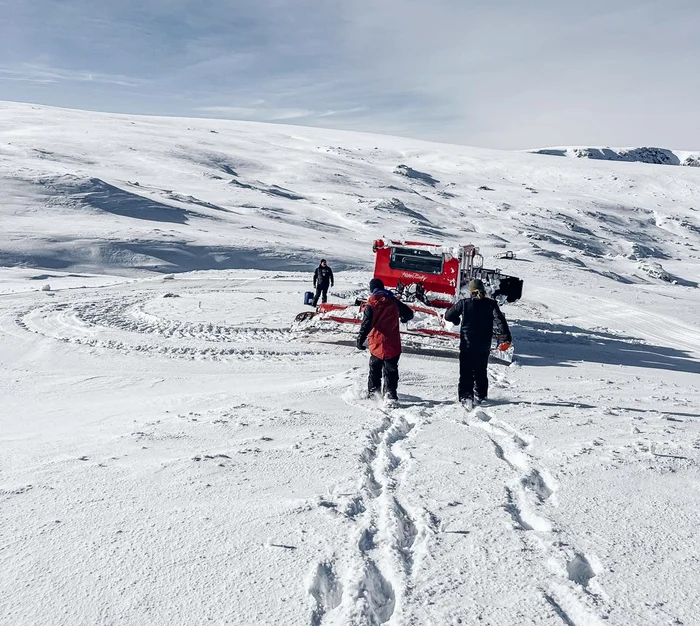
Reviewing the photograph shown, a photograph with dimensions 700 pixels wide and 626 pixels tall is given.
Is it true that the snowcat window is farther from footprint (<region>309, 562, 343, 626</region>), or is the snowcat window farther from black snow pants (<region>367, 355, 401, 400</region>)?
footprint (<region>309, 562, 343, 626</region>)

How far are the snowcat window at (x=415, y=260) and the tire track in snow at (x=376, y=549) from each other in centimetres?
869

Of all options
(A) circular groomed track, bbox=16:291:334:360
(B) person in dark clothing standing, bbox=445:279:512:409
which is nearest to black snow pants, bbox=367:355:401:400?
(B) person in dark clothing standing, bbox=445:279:512:409

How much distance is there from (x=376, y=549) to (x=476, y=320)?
4547 millimetres

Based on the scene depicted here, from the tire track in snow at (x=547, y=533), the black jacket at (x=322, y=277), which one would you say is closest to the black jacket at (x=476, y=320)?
the tire track in snow at (x=547, y=533)

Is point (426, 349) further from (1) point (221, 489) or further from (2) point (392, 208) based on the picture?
(2) point (392, 208)

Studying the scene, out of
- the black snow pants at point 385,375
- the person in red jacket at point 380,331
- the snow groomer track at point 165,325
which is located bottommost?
the snow groomer track at point 165,325

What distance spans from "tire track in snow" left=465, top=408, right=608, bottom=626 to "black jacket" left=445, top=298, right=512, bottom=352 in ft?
6.21

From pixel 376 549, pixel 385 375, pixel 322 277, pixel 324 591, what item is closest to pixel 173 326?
pixel 322 277

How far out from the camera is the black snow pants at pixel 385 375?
Answer: 7395 mm

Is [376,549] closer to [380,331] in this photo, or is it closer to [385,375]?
[385,375]

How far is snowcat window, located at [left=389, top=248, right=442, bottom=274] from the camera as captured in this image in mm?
13508

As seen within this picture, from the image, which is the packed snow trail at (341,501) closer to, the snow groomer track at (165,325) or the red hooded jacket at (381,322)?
the red hooded jacket at (381,322)

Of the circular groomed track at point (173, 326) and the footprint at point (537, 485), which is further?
the circular groomed track at point (173, 326)

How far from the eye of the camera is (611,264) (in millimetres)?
40375
